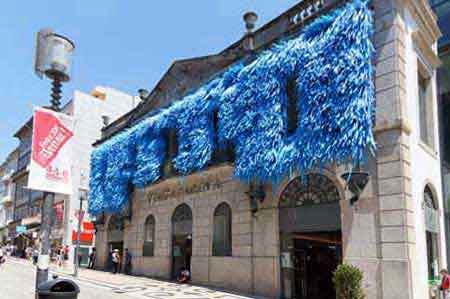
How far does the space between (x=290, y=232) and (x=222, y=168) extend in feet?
12.1

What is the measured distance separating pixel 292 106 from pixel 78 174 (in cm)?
2858

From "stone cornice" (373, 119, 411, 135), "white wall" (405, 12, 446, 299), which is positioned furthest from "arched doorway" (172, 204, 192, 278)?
"white wall" (405, 12, 446, 299)

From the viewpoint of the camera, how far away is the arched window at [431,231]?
1280cm

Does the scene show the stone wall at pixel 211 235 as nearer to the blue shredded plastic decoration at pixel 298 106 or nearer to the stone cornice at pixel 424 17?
the blue shredded plastic decoration at pixel 298 106

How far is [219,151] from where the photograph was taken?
652 inches

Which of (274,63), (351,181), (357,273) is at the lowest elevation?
(357,273)

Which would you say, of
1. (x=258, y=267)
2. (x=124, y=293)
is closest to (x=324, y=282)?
(x=258, y=267)

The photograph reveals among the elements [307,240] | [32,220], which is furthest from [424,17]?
[32,220]

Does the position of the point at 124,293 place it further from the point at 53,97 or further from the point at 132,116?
the point at 132,116

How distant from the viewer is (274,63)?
14398 mm

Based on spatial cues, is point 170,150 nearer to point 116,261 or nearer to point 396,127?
point 116,261

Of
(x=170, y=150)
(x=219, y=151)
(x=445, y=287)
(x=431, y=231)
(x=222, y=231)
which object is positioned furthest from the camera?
(x=170, y=150)

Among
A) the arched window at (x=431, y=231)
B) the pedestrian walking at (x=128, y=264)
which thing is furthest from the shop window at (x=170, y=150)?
the arched window at (x=431, y=231)

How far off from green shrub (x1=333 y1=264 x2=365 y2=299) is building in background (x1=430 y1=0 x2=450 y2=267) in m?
6.81
